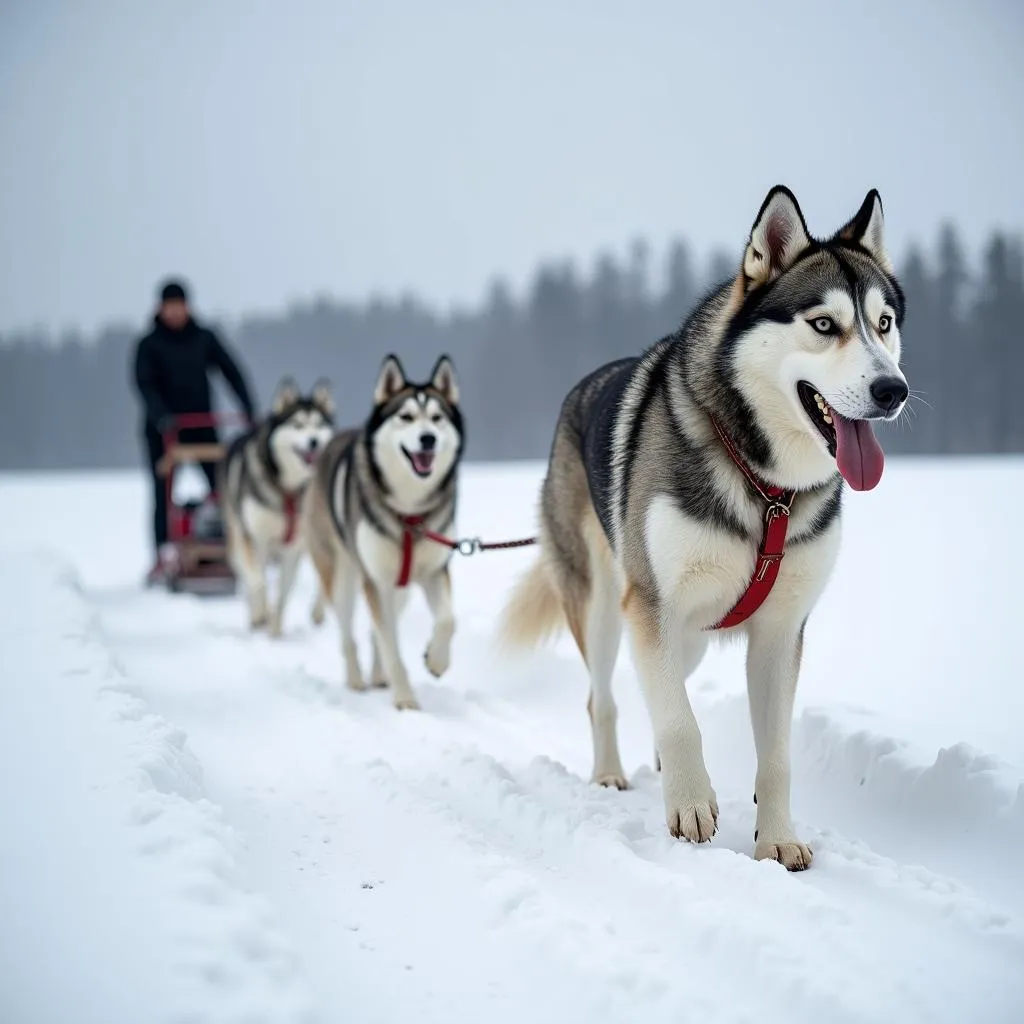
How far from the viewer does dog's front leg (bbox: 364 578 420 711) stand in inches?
185

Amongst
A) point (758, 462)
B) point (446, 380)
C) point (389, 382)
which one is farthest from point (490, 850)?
point (446, 380)

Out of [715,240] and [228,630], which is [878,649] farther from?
[715,240]

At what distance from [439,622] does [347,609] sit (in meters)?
0.98

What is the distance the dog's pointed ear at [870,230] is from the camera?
2596 mm

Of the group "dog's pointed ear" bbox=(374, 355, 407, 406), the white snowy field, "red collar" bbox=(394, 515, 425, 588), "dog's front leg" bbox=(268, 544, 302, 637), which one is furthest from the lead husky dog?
"dog's front leg" bbox=(268, 544, 302, 637)

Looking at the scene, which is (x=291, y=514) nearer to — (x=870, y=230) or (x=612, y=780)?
(x=612, y=780)

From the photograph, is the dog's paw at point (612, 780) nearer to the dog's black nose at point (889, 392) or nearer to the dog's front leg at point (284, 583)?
the dog's black nose at point (889, 392)

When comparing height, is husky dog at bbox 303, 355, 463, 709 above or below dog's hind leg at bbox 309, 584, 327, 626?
above

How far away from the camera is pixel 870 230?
2623 mm

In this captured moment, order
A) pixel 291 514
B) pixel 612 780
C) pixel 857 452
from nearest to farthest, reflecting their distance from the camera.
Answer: pixel 857 452 → pixel 612 780 → pixel 291 514

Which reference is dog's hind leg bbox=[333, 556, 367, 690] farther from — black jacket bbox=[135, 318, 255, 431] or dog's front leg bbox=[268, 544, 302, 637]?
black jacket bbox=[135, 318, 255, 431]

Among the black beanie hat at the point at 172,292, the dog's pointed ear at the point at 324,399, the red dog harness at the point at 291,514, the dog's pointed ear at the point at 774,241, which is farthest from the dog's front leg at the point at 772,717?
the black beanie hat at the point at 172,292

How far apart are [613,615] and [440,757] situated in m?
0.84

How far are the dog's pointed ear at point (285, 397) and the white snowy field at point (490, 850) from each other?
270cm
